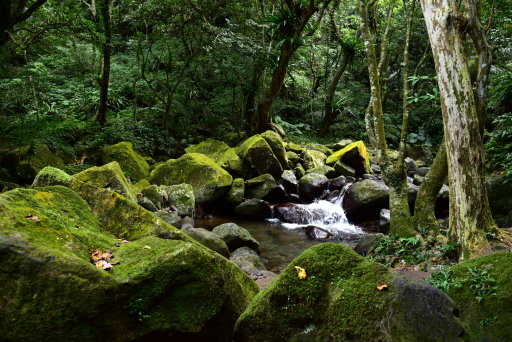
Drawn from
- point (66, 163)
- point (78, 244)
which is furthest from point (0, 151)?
point (78, 244)

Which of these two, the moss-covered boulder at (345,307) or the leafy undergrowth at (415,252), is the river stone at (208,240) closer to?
the leafy undergrowth at (415,252)

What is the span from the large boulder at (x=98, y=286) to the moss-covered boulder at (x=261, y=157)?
8389 mm

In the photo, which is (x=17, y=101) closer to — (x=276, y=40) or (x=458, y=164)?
(x=276, y=40)

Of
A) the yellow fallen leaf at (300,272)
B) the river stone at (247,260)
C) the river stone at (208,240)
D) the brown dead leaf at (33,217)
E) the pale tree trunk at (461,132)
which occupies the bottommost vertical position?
the river stone at (247,260)

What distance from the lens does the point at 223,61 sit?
41.7 ft

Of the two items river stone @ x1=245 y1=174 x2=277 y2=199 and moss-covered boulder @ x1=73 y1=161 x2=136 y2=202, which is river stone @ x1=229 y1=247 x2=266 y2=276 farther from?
river stone @ x1=245 y1=174 x2=277 y2=199

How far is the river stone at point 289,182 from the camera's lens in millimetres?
11406

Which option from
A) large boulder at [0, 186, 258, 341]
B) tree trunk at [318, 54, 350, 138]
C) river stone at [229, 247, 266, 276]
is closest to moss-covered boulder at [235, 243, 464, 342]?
large boulder at [0, 186, 258, 341]

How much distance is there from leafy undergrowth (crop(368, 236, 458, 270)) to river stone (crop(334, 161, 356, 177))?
21.1 feet

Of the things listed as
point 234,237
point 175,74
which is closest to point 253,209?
point 234,237

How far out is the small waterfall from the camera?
31.6ft

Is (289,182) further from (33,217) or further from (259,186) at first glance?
(33,217)

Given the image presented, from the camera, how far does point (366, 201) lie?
9.75 meters

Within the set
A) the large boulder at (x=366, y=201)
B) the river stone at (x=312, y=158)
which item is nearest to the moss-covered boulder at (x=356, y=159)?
the river stone at (x=312, y=158)
